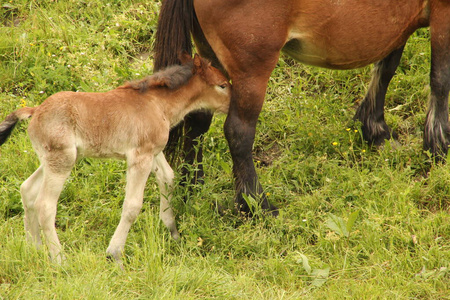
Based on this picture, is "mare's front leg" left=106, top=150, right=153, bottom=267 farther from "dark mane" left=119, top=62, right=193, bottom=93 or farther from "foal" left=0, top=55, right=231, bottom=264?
"dark mane" left=119, top=62, right=193, bottom=93

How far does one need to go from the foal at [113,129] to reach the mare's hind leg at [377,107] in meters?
1.82

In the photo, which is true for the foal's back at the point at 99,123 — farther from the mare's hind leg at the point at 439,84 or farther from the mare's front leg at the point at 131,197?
the mare's hind leg at the point at 439,84

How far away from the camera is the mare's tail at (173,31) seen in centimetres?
495

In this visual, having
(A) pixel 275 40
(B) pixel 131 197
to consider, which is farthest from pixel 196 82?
(B) pixel 131 197

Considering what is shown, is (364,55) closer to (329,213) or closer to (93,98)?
(329,213)

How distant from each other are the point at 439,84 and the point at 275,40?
1.59m

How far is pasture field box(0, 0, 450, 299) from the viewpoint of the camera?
423cm

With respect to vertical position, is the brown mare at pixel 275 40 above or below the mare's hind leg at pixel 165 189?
above

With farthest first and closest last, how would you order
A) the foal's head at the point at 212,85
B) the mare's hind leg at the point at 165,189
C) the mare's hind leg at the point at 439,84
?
1. the mare's hind leg at the point at 439,84
2. the mare's hind leg at the point at 165,189
3. the foal's head at the point at 212,85

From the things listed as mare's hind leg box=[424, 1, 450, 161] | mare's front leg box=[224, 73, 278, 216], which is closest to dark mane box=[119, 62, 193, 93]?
mare's front leg box=[224, 73, 278, 216]

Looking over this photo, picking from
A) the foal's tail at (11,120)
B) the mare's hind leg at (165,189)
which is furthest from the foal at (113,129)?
the mare's hind leg at (165,189)

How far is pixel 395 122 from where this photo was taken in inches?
255

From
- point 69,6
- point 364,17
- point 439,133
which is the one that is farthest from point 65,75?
point 439,133

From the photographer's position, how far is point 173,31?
16.4ft
